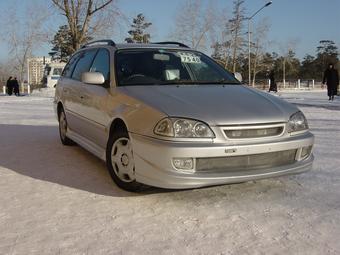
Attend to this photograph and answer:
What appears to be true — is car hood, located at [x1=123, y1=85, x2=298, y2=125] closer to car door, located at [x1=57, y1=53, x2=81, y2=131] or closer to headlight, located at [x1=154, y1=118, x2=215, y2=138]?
headlight, located at [x1=154, y1=118, x2=215, y2=138]

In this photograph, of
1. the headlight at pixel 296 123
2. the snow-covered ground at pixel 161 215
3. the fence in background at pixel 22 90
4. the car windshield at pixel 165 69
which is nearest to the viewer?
the snow-covered ground at pixel 161 215

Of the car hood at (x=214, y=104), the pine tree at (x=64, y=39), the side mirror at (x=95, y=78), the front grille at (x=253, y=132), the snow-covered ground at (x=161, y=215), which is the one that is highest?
the pine tree at (x=64, y=39)

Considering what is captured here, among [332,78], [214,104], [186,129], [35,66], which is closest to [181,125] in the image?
[186,129]

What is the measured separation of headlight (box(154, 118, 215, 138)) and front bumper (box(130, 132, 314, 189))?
3.1 inches

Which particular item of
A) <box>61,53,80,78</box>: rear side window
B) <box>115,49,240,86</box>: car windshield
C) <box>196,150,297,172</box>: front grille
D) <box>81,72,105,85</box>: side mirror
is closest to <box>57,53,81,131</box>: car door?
<box>61,53,80,78</box>: rear side window

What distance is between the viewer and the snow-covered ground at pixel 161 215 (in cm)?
287

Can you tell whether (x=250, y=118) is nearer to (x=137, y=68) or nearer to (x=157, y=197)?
(x=157, y=197)

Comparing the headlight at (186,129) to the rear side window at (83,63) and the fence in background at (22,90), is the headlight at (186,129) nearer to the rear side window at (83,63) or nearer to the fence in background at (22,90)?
the rear side window at (83,63)

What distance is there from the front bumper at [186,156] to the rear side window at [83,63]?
225 cm

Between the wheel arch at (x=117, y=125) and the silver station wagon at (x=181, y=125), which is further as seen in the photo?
the wheel arch at (x=117, y=125)

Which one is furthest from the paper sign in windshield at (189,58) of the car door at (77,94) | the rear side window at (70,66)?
the rear side window at (70,66)

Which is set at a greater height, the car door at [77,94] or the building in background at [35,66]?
the building in background at [35,66]

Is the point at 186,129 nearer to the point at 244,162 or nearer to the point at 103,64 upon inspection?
the point at 244,162

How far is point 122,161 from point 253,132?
128 cm
